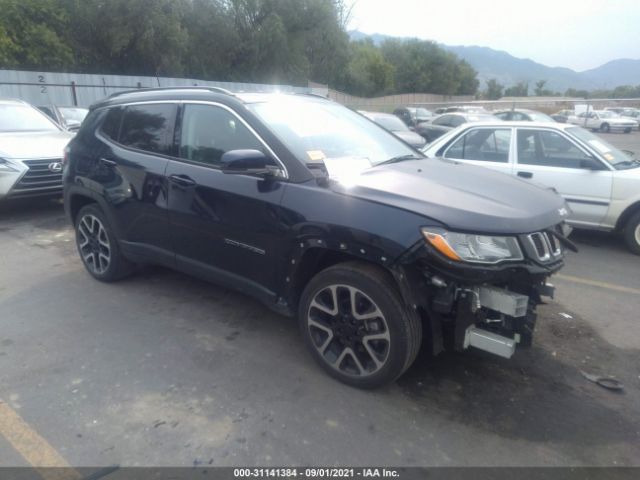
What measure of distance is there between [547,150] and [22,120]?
836 centimetres

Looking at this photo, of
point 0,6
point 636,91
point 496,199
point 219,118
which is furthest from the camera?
point 636,91

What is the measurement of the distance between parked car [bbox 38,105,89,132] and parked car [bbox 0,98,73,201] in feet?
9.33

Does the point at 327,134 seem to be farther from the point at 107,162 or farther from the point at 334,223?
the point at 107,162

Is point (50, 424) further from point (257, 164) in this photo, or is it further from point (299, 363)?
point (257, 164)

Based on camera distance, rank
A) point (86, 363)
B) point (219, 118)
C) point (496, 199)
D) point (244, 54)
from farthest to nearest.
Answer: point (244, 54), point (219, 118), point (86, 363), point (496, 199)

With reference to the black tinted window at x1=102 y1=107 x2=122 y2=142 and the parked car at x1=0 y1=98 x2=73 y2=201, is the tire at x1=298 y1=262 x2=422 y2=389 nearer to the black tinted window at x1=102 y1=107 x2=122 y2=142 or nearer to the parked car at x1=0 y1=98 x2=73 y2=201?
the black tinted window at x1=102 y1=107 x2=122 y2=142

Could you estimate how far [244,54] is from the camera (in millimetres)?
38375

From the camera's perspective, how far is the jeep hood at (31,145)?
287 inches

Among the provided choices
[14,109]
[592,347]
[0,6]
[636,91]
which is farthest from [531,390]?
[636,91]

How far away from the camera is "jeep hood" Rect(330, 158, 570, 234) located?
2.82m

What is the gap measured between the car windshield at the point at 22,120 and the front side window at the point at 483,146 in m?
6.88

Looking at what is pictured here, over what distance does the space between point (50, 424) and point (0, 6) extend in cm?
3077

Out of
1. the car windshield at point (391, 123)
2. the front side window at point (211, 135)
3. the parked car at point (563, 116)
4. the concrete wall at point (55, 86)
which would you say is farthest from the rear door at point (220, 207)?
the parked car at point (563, 116)

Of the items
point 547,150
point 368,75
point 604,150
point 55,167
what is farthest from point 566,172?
point 368,75
